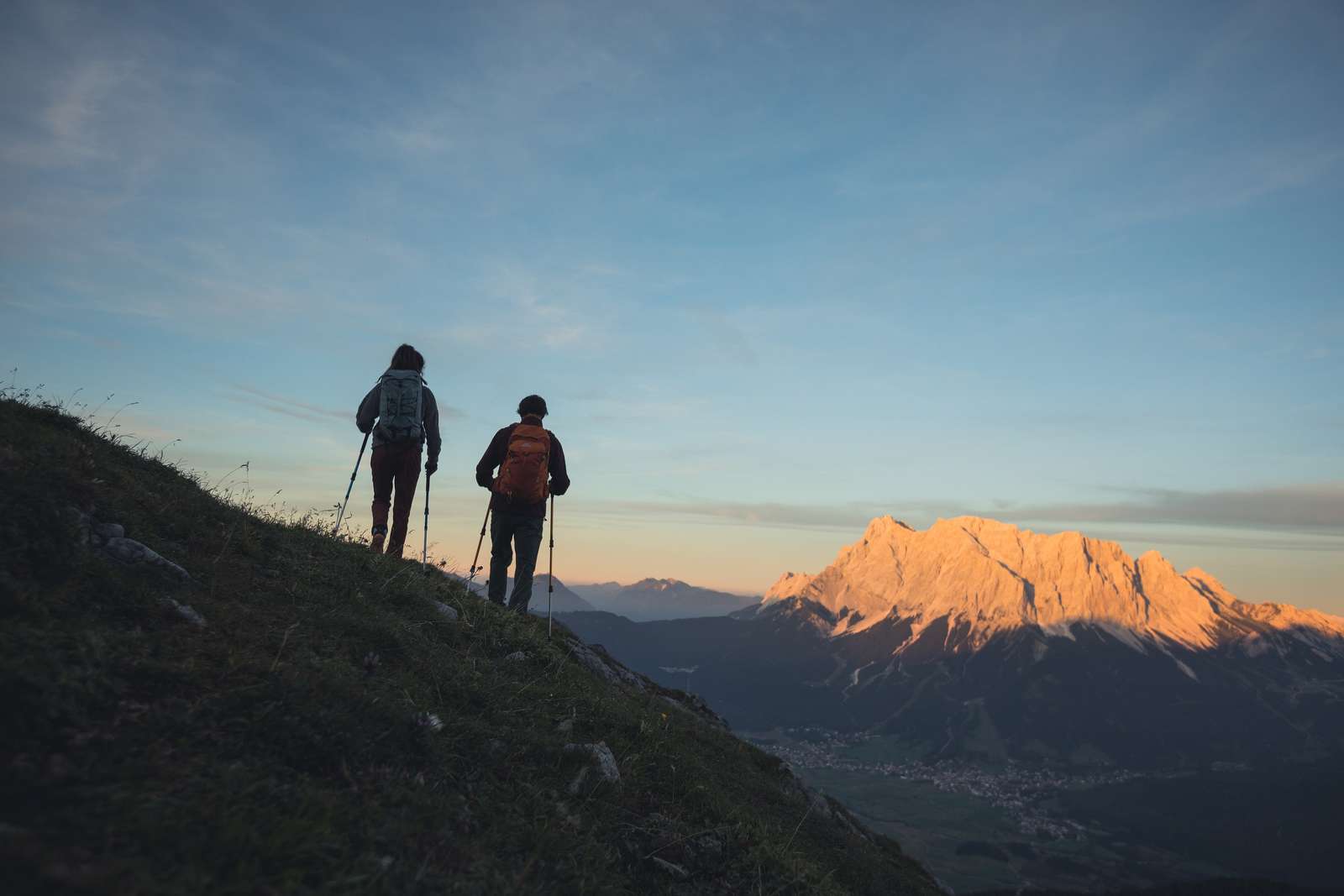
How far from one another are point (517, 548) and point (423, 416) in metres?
3.61

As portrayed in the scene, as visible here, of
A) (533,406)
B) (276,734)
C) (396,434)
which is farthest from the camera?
(533,406)

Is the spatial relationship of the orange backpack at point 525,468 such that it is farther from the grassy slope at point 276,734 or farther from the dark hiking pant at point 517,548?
the grassy slope at point 276,734

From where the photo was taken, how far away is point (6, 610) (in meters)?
5.61

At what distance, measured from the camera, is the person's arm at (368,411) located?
14.7 m

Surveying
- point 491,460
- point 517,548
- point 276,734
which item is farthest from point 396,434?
point 276,734

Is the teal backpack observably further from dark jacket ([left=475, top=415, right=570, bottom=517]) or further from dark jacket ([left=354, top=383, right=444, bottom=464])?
dark jacket ([left=475, top=415, right=570, bottom=517])

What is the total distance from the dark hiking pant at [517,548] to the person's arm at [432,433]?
5.86ft

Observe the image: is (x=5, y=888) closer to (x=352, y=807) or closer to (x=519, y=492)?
(x=352, y=807)

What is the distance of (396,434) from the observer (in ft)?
47.3

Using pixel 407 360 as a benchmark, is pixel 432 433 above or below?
below

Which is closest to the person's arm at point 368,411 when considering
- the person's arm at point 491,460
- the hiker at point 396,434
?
the hiker at point 396,434

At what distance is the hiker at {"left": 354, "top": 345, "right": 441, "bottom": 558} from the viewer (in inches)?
567

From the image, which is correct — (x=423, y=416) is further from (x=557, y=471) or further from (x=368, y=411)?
(x=557, y=471)

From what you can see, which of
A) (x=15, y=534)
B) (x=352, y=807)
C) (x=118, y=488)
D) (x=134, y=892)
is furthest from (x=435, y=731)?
(x=118, y=488)
